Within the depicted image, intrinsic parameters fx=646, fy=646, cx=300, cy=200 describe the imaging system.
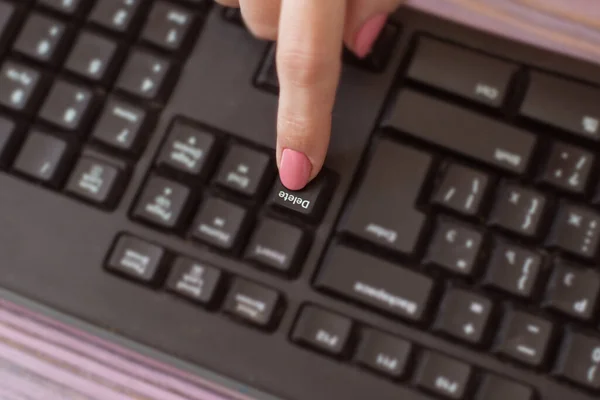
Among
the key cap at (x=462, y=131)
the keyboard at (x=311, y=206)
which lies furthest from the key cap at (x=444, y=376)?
the key cap at (x=462, y=131)

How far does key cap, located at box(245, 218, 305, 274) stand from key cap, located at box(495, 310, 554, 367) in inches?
4.3

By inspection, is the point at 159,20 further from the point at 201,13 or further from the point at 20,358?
the point at 20,358

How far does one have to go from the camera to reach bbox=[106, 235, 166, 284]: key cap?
1.08 feet

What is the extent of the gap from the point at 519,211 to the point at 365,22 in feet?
0.42

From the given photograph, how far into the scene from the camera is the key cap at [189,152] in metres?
0.34

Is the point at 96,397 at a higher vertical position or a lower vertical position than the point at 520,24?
lower

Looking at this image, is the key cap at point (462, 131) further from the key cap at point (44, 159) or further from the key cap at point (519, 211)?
the key cap at point (44, 159)

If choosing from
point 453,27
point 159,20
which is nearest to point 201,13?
point 159,20

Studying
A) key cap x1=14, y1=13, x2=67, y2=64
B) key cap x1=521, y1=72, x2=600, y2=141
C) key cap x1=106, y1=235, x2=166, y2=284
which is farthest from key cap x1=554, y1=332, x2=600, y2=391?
key cap x1=14, y1=13, x2=67, y2=64

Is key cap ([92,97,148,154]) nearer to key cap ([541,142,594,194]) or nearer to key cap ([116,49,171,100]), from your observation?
key cap ([116,49,171,100])

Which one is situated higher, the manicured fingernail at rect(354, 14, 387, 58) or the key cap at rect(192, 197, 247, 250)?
the manicured fingernail at rect(354, 14, 387, 58)

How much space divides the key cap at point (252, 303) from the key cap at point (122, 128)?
93 mm

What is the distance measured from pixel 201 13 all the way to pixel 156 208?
12 centimetres

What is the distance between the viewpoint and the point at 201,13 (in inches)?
14.4
